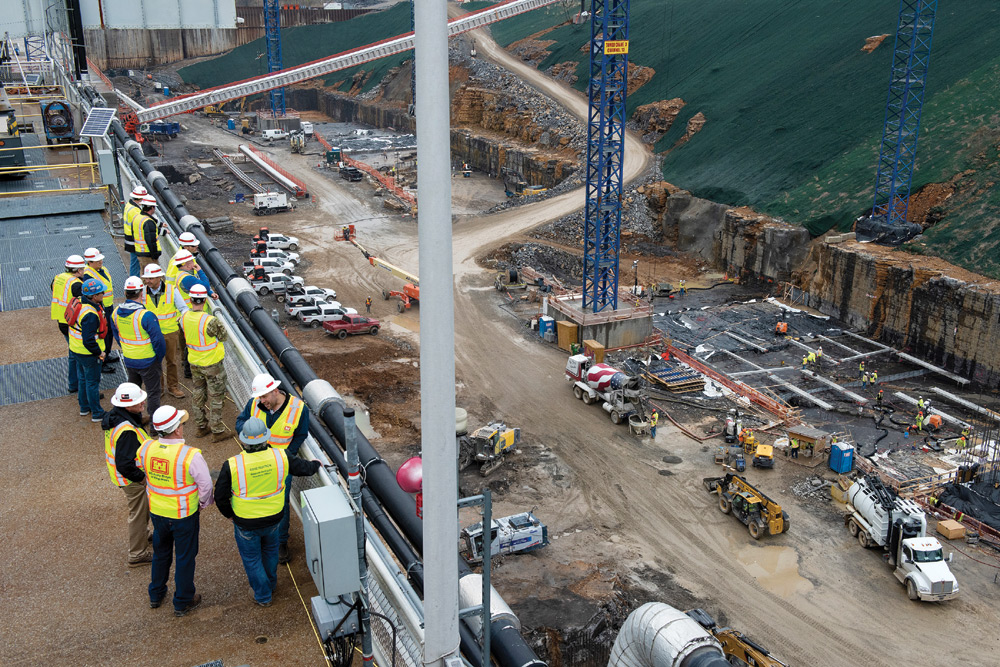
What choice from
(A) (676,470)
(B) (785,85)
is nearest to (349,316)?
(A) (676,470)

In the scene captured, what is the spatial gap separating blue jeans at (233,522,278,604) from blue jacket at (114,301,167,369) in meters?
3.62

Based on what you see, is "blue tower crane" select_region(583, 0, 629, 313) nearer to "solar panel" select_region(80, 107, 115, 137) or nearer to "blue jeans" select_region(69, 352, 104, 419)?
"solar panel" select_region(80, 107, 115, 137)

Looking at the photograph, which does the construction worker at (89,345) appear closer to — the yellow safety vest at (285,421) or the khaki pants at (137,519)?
the khaki pants at (137,519)

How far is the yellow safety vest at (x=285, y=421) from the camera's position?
7.80m

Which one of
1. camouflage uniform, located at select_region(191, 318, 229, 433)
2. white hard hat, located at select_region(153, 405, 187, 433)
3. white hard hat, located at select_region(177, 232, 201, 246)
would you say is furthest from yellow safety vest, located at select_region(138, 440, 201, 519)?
white hard hat, located at select_region(177, 232, 201, 246)

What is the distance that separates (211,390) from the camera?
10.4 metres

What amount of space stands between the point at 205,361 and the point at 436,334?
647cm

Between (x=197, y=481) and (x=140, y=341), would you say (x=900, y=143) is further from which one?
(x=197, y=481)

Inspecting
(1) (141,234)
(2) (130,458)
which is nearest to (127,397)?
(2) (130,458)

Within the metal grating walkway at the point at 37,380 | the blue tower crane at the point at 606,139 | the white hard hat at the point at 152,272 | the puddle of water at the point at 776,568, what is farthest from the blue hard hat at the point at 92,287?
the blue tower crane at the point at 606,139

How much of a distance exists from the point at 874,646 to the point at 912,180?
2806 centimetres

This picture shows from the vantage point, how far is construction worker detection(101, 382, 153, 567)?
7617 millimetres

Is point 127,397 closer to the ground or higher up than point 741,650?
higher up

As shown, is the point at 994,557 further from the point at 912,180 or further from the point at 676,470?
the point at 912,180
